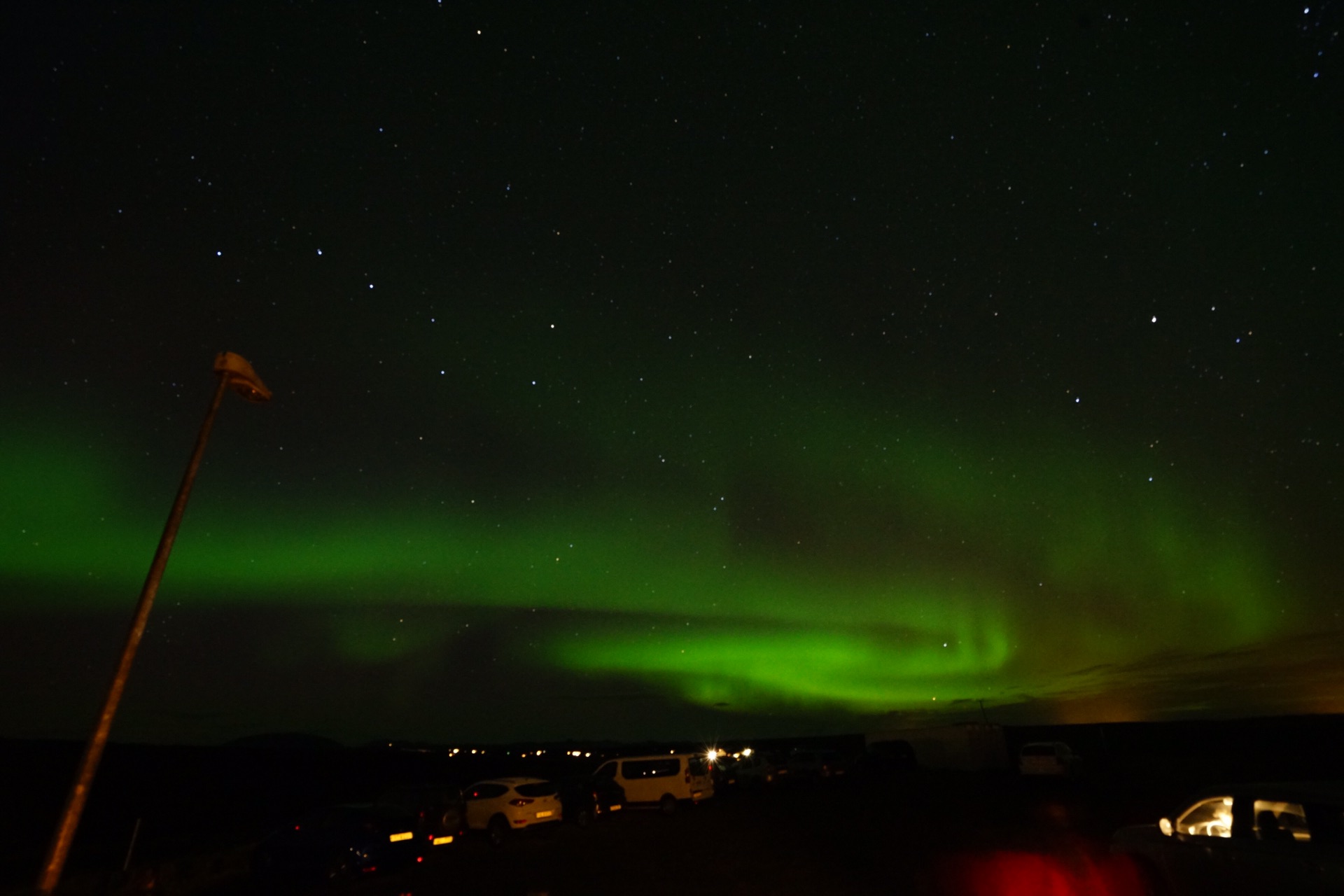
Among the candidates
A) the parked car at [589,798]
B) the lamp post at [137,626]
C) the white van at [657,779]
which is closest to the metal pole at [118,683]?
the lamp post at [137,626]

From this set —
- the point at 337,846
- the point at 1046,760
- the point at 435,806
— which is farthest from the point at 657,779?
the point at 1046,760

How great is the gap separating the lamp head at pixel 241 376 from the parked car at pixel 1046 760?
1428 inches

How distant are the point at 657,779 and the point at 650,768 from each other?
1.67 feet

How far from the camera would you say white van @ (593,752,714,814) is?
2823cm

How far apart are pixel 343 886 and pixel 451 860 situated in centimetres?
343

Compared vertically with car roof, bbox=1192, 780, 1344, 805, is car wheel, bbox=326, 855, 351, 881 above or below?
below

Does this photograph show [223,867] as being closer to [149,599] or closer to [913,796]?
[149,599]

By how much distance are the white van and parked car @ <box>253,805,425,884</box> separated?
12.1 meters

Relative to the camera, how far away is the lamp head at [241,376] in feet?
26.4

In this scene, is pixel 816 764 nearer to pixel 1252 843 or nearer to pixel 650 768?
pixel 650 768

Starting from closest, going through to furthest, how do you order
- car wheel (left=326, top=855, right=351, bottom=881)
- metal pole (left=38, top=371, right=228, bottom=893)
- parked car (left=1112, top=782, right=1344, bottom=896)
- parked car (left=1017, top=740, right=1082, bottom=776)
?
1. metal pole (left=38, top=371, right=228, bottom=893)
2. parked car (left=1112, top=782, right=1344, bottom=896)
3. car wheel (left=326, top=855, right=351, bottom=881)
4. parked car (left=1017, top=740, right=1082, bottom=776)

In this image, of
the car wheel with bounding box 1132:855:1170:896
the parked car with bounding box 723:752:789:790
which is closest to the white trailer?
the parked car with bounding box 723:752:789:790

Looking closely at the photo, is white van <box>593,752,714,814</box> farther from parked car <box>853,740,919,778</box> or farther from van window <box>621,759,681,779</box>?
parked car <box>853,740,919,778</box>

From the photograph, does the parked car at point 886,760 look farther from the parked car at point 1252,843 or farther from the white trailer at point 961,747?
the parked car at point 1252,843
